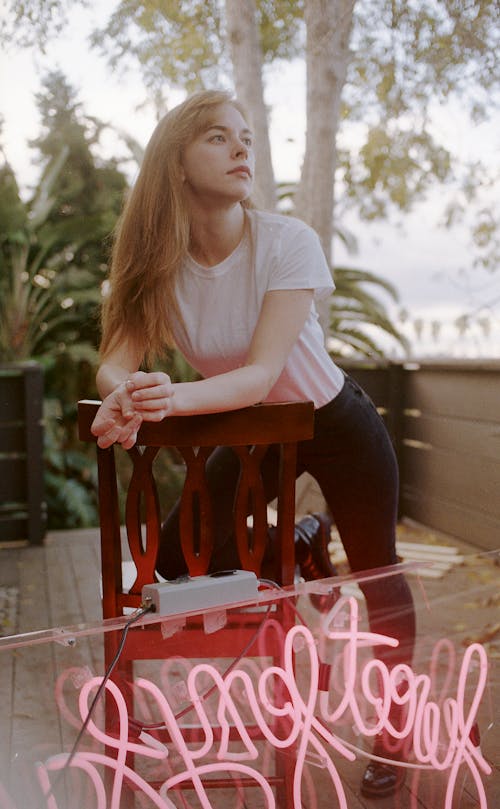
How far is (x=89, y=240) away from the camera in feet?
18.5

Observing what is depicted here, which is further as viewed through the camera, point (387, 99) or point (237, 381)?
point (387, 99)

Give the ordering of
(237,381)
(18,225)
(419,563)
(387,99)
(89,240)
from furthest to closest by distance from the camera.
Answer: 1. (89,240)
2. (18,225)
3. (387,99)
4. (419,563)
5. (237,381)

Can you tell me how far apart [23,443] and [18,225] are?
166cm

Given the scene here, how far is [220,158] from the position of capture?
143 cm

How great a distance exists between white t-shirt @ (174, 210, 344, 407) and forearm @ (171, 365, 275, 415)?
163 millimetres

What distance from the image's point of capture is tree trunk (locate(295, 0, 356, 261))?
203 centimetres

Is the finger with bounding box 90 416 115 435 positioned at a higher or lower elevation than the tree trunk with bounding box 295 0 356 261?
lower

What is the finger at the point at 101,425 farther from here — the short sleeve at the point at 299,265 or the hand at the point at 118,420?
the short sleeve at the point at 299,265

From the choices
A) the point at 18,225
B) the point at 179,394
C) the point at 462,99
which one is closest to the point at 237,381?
the point at 179,394

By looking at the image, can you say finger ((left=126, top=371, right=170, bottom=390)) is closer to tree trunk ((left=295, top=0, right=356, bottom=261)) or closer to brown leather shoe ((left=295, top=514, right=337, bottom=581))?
brown leather shoe ((left=295, top=514, right=337, bottom=581))

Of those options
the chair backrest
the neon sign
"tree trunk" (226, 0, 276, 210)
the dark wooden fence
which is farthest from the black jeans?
the dark wooden fence

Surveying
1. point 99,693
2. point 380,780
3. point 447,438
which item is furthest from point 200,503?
point 447,438

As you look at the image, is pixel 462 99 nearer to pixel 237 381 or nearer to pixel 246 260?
pixel 246 260

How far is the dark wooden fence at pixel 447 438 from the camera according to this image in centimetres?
271
